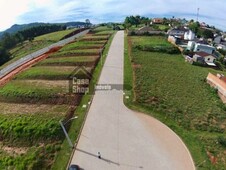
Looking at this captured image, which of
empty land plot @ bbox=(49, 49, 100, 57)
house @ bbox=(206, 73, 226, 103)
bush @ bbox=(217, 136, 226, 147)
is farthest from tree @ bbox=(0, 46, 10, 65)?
bush @ bbox=(217, 136, 226, 147)

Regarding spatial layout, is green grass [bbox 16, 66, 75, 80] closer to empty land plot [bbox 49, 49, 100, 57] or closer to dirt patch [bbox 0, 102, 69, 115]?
dirt patch [bbox 0, 102, 69, 115]

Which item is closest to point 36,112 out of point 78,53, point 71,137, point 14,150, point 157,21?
point 14,150

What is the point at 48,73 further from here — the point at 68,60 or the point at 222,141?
the point at 222,141

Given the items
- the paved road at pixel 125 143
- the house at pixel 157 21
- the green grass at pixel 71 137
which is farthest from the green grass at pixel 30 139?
the house at pixel 157 21

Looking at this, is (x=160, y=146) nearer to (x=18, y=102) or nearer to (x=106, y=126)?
(x=106, y=126)

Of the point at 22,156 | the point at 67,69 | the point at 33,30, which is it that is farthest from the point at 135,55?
the point at 33,30

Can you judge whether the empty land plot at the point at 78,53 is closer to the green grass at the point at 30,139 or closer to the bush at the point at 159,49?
the bush at the point at 159,49
